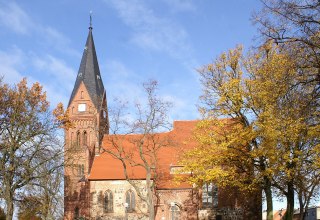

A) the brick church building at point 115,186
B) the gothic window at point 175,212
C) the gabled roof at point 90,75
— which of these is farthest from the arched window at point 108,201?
the gabled roof at point 90,75

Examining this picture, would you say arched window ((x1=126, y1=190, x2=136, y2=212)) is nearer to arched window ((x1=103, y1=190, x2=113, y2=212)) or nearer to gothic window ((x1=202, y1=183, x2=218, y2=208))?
arched window ((x1=103, y1=190, x2=113, y2=212))

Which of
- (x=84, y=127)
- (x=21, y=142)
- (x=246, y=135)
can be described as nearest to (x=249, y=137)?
(x=246, y=135)

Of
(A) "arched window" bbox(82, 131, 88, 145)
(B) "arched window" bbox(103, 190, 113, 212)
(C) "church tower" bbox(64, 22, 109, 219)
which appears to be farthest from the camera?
(A) "arched window" bbox(82, 131, 88, 145)

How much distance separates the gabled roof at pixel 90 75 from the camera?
44562 millimetres

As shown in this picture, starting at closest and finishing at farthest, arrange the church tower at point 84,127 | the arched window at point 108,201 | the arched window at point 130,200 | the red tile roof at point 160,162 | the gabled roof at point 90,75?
the red tile roof at point 160,162
the arched window at point 130,200
the arched window at point 108,201
the church tower at point 84,127
the gabled roof at point 90,75

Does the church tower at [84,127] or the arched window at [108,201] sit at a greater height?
the church tower at [84,127]

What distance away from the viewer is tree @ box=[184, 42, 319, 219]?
2080 cm

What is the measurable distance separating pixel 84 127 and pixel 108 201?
838 centimetres

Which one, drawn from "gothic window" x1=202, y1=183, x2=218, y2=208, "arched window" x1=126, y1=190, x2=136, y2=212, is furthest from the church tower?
"gothic window" x1=202, y1=183, x2=218, y2=208

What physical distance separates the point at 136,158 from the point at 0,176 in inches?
711

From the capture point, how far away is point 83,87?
4456 cm

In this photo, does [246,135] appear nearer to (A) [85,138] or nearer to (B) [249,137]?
(B) [249,137]

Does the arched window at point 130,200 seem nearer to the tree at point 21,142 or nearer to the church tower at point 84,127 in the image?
the church tower at point 84,127

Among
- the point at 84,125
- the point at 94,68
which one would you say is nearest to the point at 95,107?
the point at 84,125
